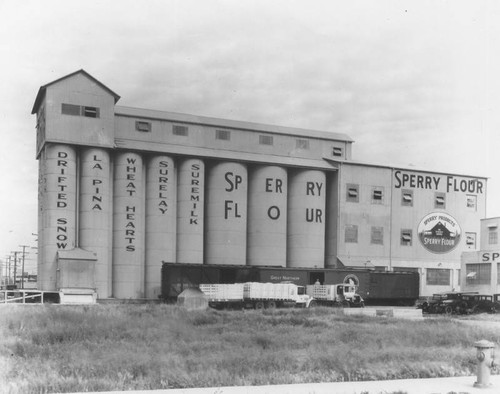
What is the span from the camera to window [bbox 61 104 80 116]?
1955 inches

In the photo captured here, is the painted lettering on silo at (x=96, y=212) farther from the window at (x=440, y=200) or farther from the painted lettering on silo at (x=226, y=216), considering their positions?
the window at (x=440, y=200)

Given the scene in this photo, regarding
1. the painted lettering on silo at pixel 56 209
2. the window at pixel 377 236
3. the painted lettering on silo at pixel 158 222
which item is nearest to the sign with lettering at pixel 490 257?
the window at pixel 377 236

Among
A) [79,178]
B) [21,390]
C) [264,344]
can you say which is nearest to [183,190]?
[79,178]

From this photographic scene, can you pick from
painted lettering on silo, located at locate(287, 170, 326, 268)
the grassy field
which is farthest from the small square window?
the grassy field

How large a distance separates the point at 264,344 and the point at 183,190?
114ft

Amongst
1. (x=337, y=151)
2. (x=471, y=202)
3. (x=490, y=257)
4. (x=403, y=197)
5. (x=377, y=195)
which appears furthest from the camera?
(x=471, y=202)

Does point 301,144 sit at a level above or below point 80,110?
below

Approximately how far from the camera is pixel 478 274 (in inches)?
2076

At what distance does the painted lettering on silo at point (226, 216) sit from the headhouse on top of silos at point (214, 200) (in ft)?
0.33

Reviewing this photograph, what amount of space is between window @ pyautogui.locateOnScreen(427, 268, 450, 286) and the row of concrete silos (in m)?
12.5

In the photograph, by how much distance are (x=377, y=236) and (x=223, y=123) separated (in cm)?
1965

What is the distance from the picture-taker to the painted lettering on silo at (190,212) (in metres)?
53.2

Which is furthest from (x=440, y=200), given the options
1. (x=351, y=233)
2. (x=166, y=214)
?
(x=166, y=214)

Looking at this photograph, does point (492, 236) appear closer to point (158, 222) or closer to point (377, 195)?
point (377, 195)
